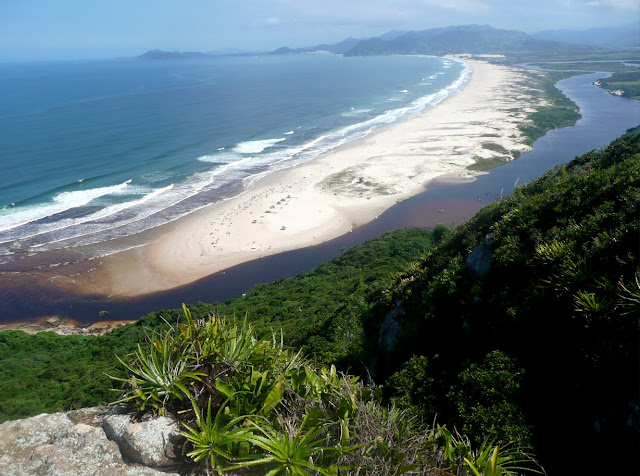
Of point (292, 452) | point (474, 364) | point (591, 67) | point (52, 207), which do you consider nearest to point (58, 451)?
point (292, 452)

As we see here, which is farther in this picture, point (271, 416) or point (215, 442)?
point (271, 416)

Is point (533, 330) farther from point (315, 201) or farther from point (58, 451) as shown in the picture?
point (315, 201)

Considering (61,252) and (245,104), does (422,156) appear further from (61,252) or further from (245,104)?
(245,104)

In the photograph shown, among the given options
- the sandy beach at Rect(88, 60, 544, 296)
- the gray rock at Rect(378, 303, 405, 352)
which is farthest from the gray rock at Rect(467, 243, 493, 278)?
the sandy beach at Rect(88, 60, 544, 296)

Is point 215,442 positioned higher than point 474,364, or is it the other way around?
point 215,442

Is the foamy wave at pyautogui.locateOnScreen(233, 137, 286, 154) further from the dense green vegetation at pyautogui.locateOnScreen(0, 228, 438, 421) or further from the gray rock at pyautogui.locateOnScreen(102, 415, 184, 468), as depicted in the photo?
the gray rock at pyautogui.locateOnScreen(102, 415, 184, 468)

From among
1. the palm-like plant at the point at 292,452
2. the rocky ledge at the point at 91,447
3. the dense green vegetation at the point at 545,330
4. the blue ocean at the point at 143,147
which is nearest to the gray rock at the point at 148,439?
the rocky ledge at the point at 91,447

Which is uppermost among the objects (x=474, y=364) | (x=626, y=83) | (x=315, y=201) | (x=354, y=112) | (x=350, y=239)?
(x=626, y=83)

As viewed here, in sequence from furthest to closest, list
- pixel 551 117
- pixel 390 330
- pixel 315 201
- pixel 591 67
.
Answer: pixel 591 67 → pixel 551 117 → pixel 315 201 → pixel 390 330

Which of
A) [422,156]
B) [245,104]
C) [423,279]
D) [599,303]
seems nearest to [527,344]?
[599,303]
